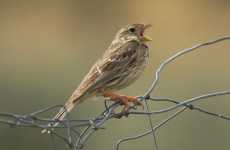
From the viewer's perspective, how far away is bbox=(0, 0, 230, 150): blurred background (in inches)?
371

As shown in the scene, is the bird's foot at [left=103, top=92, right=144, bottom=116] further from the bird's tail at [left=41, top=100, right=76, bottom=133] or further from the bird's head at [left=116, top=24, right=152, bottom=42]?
the bird's head at [left=116, top=24, right=152, bottom=42]

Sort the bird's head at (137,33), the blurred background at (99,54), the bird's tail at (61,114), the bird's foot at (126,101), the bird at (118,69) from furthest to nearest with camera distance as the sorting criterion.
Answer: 1. the blurred background at (99,54)
2. the bird's head at (137,33)
3. the bird at (118,69)
4. the bird's foot at (126,101)
5. the bird's tail at (61,114)

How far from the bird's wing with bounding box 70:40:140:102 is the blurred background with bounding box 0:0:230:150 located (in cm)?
211

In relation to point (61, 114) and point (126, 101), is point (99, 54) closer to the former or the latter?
point (126, 101)

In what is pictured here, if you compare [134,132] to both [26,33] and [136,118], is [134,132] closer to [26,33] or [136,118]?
[136,118]

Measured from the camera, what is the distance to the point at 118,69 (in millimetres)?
6863

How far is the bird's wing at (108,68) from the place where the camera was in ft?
21.5

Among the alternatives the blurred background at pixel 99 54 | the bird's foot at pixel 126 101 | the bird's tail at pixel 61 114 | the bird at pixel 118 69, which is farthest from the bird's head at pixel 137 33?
the blurred background at pixel 99 54

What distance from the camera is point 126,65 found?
689 centimetres

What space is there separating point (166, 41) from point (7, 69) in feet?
5.10

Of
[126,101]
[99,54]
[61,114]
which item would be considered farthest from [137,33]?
[99,54]

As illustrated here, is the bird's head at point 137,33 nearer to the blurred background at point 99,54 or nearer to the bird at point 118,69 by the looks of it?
the bird at point 118,69

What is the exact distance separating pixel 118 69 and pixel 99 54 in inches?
187

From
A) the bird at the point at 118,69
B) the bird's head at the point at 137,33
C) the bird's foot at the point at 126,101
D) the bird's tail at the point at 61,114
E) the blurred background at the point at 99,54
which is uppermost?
the blurred background at the point at 99,54
